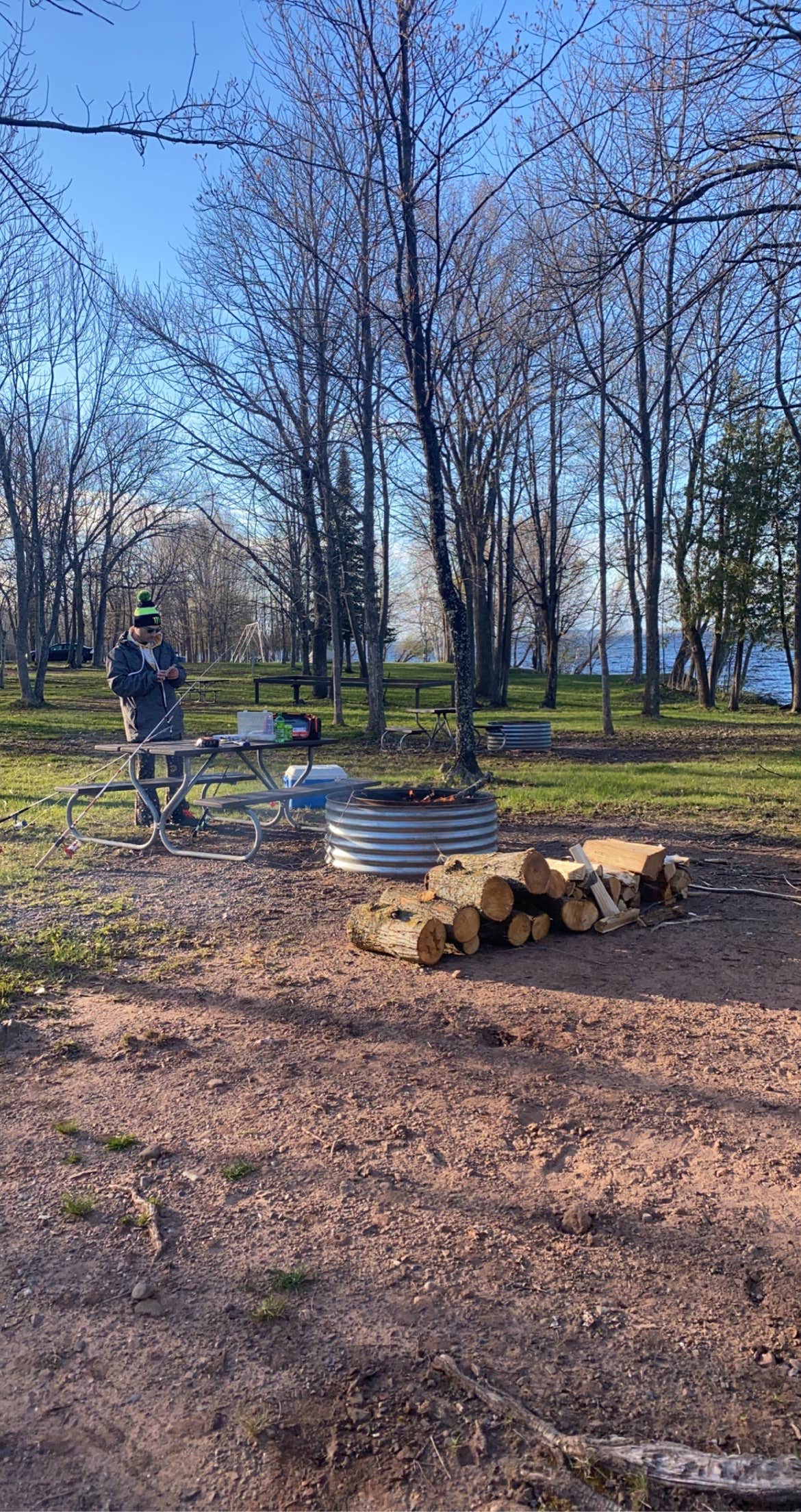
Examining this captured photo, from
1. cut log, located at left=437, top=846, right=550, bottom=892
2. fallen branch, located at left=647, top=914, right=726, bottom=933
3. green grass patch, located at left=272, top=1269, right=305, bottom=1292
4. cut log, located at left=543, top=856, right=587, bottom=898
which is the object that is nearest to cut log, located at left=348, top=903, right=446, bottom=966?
cut log, located at left=437, top=846, right=550, bottom=892

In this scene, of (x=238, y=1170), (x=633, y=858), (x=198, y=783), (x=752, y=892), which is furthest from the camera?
(x=198, y=783)

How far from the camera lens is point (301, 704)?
23.8 meters

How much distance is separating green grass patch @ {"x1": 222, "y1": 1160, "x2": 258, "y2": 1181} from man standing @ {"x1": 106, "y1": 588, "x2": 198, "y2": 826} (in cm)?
501

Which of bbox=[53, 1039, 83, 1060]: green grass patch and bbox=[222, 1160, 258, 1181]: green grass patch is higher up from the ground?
bbox=[53, 1039, 83, 1060]: green grass patch

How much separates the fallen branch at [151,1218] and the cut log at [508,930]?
8.76 ft

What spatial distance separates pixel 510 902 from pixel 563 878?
1.34ft

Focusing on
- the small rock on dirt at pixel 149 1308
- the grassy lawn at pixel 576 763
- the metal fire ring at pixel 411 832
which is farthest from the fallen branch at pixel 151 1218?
the grassy lawn at pixel 576 763

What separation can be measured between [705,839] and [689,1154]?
5.30m

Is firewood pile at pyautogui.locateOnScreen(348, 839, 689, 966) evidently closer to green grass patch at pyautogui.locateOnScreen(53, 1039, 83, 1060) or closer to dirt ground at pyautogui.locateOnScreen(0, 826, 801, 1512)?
dirt ground at pyautogui.locateOnScreen(0, 826, 801, 1512)

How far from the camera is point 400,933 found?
16.6 feet

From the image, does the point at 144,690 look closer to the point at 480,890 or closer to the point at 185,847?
the point at 185,847

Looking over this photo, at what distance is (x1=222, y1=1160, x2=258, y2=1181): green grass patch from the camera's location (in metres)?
3.04

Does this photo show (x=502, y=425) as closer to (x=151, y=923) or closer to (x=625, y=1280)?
(x=151, y=923)

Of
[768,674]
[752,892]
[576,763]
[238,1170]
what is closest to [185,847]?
[752,892]
